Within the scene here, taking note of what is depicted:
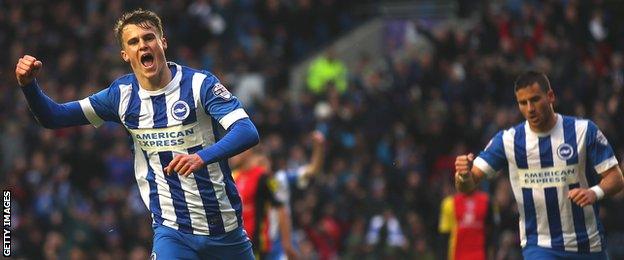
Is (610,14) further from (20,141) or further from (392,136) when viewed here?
(20,141)

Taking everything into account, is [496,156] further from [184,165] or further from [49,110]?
[49,110]

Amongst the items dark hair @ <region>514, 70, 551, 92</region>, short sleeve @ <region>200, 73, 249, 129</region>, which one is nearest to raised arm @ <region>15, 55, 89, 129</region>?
short sleeve @ <region>200, 73, 249, 129</region>

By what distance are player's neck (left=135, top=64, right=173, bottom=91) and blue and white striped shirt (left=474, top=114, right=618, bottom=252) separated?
7.78ft

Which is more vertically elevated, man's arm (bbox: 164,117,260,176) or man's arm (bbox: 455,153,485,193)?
man's arm (bbox: 164,117,260,176)

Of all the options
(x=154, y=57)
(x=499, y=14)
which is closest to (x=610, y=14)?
(x=499, y=14)

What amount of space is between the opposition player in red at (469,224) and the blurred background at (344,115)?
6.54ft

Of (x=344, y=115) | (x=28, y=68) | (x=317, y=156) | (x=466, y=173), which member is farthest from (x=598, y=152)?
(x=344, y=115)

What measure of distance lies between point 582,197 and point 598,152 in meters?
0.63

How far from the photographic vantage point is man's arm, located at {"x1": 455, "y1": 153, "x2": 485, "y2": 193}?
8.33 meters

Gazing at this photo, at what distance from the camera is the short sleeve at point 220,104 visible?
7.49 meters

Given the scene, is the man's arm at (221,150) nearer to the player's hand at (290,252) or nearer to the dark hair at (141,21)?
the dark hair at (141,21)

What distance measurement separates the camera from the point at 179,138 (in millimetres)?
7672

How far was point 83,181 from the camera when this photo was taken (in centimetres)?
1920
